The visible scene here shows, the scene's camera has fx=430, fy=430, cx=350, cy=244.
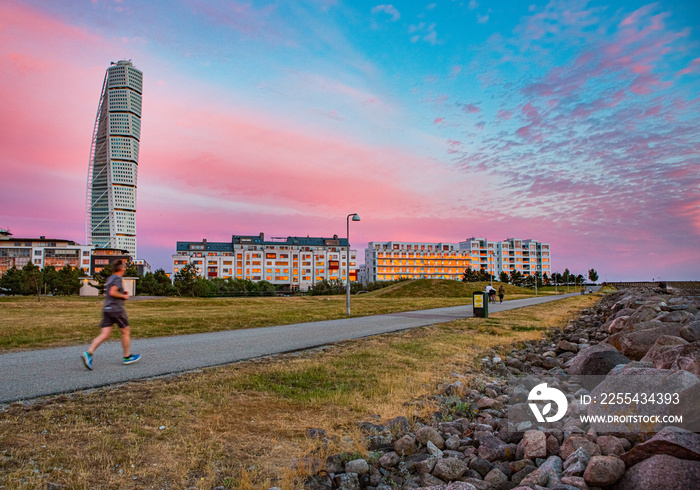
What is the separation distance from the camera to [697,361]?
23.1ft

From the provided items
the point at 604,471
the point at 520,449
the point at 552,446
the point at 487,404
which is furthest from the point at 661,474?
the point at 487,404

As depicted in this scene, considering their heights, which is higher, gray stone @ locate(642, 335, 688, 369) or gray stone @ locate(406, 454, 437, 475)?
gray stone @ locate(642, 335, 688, 369)

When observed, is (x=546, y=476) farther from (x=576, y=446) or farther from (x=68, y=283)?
(x=68, y=283)

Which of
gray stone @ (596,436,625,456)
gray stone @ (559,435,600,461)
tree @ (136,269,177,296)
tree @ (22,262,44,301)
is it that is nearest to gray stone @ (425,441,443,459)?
gray stone @ (559,435,600,461)

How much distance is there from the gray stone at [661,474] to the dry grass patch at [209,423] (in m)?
2.83

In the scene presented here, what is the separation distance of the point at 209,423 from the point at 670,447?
5302mm

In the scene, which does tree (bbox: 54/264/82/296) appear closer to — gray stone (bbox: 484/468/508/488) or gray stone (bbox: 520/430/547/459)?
gray stone (bbox: 520/430/547/459)

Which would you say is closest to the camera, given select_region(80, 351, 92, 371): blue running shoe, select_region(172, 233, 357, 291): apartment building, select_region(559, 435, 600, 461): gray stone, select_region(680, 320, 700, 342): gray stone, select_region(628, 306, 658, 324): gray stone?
select_region(559, 435, 600, 461): gray stone

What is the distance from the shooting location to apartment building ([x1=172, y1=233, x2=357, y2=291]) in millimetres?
166625

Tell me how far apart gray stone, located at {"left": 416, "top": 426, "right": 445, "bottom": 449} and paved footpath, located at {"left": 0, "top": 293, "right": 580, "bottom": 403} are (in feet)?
18.2

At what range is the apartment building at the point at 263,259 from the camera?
16662cm

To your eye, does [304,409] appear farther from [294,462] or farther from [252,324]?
[252,324]

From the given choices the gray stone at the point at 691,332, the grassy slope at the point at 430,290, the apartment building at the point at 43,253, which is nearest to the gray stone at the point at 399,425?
the gray stone at the point at 691,332

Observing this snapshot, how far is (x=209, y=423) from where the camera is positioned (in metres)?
5.84
